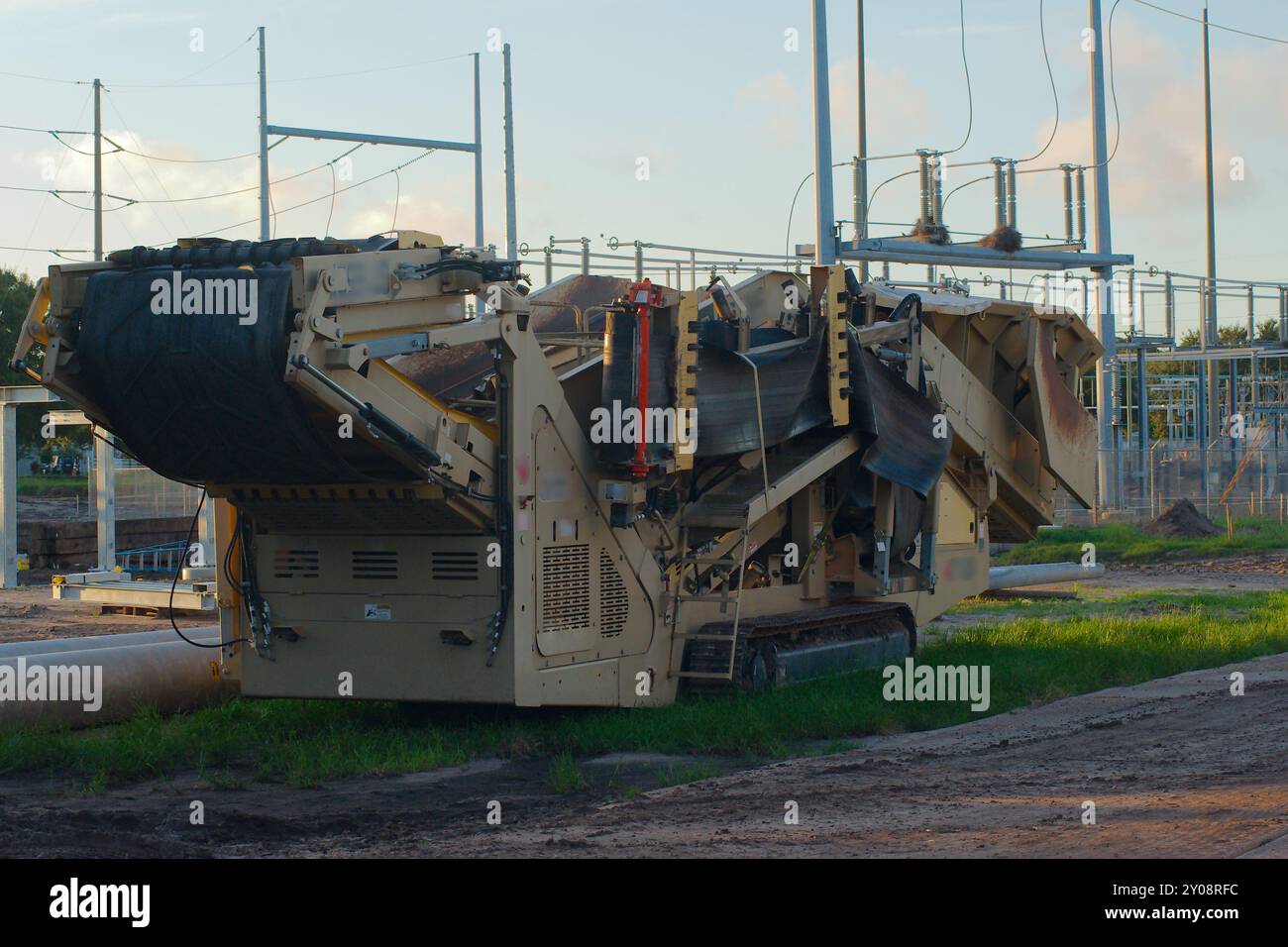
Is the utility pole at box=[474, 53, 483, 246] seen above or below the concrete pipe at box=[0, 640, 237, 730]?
above

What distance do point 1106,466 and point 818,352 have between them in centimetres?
2463

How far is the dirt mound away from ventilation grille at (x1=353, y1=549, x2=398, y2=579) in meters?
24.6

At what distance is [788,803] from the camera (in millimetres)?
8461

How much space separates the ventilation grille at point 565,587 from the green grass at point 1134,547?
18.9m

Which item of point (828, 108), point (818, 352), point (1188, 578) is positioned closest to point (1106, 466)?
point (1188, 578)

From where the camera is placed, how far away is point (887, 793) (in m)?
8.86

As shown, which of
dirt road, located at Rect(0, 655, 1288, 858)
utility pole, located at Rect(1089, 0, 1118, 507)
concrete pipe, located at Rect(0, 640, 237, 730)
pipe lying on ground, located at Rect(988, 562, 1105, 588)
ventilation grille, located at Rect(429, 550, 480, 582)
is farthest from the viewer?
utility pole, located at Rect(1089, 0, 1118, 507)

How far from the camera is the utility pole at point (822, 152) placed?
77.7ft

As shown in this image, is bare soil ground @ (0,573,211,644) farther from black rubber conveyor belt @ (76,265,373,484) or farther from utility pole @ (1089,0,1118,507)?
utility pole @ (1089,0,1118,507)

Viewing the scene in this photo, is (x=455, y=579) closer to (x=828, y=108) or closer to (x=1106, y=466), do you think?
(x=828, y=108)

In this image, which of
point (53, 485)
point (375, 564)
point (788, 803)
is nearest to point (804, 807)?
point (788, 803)

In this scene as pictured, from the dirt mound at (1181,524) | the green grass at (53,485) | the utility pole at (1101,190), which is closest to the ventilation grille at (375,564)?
the utility pole at (1101,190)

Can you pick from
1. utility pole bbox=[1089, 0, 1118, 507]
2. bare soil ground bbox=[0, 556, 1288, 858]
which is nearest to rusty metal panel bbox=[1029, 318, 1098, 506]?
bare soil ground bbox=[0, 556, 1288, 858]

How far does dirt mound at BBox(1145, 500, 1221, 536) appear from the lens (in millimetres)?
31906
